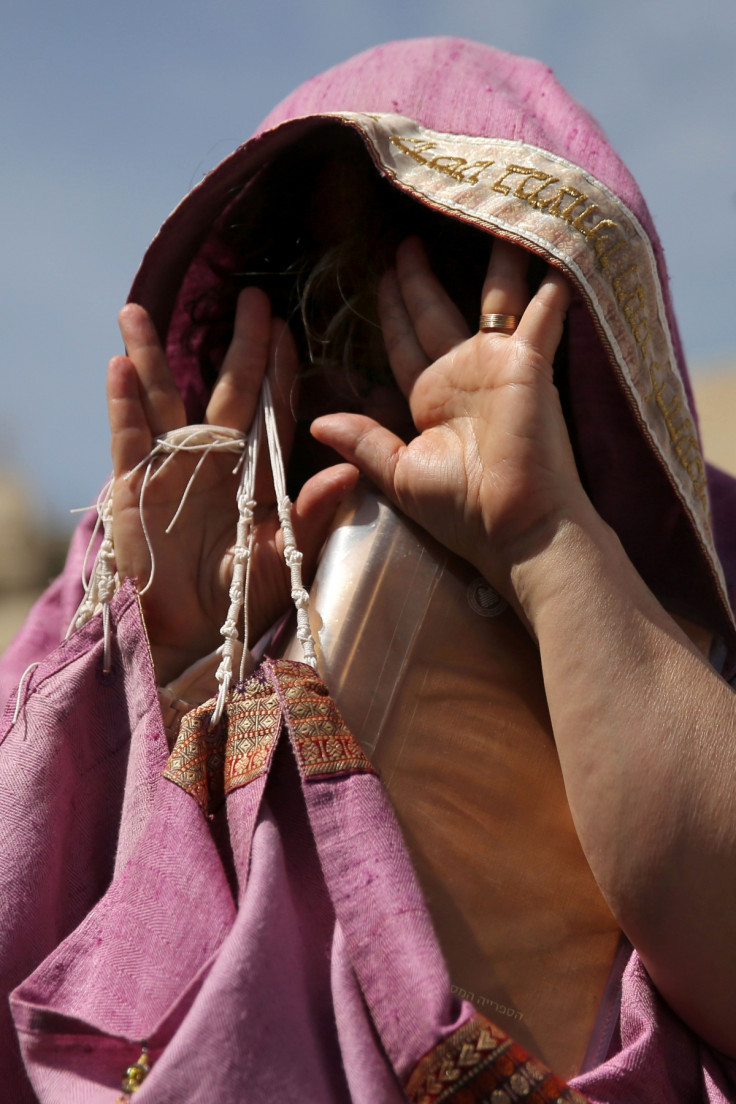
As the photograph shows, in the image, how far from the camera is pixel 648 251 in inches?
54.5

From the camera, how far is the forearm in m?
1.05

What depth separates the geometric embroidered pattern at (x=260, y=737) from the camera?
1.11 m

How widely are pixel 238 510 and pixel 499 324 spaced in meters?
0.50

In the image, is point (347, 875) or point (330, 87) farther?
point (330, 87)

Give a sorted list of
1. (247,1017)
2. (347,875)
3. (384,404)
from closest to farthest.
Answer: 1. (247,1017)
2. (347,875)
3. (384,404)

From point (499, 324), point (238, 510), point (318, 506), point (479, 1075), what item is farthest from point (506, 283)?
point (479, 1075)

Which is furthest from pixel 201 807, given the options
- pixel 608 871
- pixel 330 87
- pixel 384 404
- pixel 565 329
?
pixel 330 87

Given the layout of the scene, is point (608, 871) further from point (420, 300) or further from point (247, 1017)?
point (420, 300)

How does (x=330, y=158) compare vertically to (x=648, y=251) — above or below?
above

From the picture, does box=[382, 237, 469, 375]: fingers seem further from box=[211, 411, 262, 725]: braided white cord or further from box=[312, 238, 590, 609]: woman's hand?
box=[211, 411, 262, 725]: braided white cord

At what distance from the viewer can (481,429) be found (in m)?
1.26

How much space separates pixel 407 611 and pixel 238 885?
41 centimetres

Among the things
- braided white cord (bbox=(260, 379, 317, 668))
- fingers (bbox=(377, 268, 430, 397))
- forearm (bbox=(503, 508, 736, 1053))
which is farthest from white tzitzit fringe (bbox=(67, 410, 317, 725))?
forearm (bbox=(503, 508, 736, 1053))

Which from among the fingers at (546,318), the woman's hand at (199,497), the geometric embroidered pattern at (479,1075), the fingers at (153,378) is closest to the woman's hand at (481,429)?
the fingers at (546,318)
